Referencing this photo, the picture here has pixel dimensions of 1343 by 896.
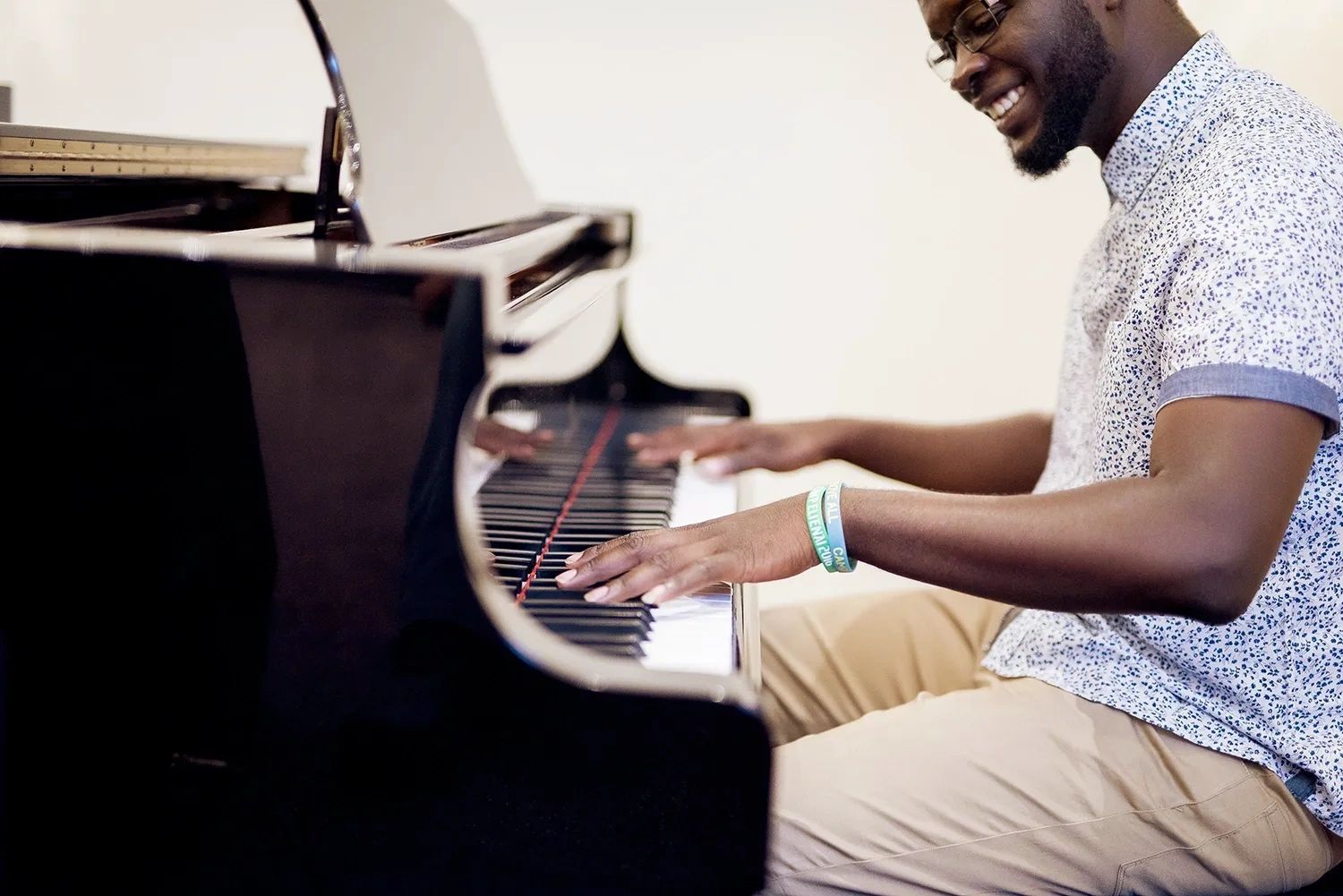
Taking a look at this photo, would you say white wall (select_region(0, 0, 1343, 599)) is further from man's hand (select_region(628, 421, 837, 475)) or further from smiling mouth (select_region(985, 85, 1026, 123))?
smiling mouth (select_region(985, 85, 1026, 123))

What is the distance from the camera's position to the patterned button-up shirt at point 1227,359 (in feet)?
3.13

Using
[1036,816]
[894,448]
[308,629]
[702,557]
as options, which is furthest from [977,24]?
[308,629]

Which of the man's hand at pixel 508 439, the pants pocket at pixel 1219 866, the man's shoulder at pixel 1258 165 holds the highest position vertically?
the man's shoulder at pixel 1258 165

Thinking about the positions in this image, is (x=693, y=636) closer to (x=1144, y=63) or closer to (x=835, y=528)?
(x=835, y=528)

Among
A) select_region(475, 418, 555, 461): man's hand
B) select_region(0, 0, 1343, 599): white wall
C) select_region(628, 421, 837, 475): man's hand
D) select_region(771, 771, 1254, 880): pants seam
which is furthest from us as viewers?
select_region(0, 0, 1343, 599): white wall

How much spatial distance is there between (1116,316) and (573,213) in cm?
98

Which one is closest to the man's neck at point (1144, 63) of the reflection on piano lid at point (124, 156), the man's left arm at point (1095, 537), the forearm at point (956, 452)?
the man's left arm at point (1095, 537)

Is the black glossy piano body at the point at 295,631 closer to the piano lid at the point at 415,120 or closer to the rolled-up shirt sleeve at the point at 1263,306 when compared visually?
the piano lid at the point at 415,120

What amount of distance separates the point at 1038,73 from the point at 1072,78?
0.04m

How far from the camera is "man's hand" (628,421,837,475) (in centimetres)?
166

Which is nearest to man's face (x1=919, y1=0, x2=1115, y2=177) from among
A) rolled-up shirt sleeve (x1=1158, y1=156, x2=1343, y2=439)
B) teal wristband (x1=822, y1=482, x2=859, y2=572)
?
rolled-up shirt sleeve (x1=1158, y1=156, x2=1343, y2=439)

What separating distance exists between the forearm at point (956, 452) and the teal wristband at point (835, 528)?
734mm

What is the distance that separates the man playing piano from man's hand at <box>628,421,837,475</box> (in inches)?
17.0

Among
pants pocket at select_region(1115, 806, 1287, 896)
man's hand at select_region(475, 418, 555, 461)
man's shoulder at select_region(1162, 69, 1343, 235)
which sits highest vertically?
man's shoulder at select_region(1162, 69, 1343, 235)
